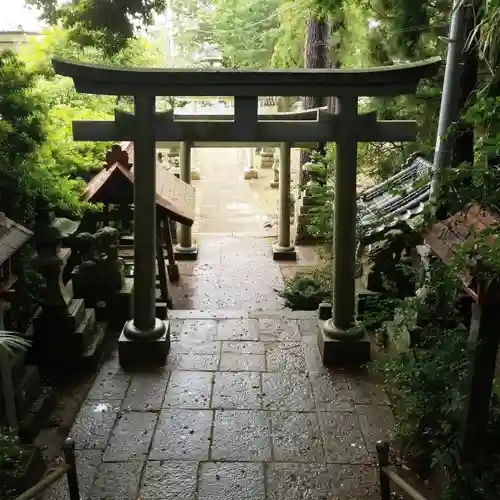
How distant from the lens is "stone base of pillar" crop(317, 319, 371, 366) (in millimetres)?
6359

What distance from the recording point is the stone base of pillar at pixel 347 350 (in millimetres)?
6359

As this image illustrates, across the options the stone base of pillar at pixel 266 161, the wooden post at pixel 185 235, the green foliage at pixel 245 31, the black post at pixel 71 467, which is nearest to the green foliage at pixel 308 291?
the wooden post at pixel 185 235

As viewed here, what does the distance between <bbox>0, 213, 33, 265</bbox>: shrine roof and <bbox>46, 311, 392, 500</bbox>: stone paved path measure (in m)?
1.71

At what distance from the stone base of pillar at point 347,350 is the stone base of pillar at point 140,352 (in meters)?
1.74

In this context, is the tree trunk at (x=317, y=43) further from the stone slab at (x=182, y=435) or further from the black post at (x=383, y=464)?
the black post at (x=383, y=464)

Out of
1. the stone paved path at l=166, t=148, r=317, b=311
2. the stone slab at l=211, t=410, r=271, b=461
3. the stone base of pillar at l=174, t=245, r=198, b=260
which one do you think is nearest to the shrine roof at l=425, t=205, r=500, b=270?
the stone slab at l=211, t=410, r=271, b=461

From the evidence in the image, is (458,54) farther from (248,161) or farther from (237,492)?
(248,161)

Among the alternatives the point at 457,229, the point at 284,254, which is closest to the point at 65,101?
the point at 284,254

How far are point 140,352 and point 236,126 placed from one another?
256cm

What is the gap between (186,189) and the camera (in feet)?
33.1

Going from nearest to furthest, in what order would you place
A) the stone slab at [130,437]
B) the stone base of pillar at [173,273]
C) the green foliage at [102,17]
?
the stone slab at [130,437] < the green foliage at [102,17] < the stone base of pillar at [173,273]

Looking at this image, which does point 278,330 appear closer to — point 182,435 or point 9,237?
point 182,435

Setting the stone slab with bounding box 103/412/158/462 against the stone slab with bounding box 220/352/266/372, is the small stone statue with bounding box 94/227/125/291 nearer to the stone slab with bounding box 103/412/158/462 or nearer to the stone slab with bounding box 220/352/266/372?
the stone slab with bounding box 220/352/266/372

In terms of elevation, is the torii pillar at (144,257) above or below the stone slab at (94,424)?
above
